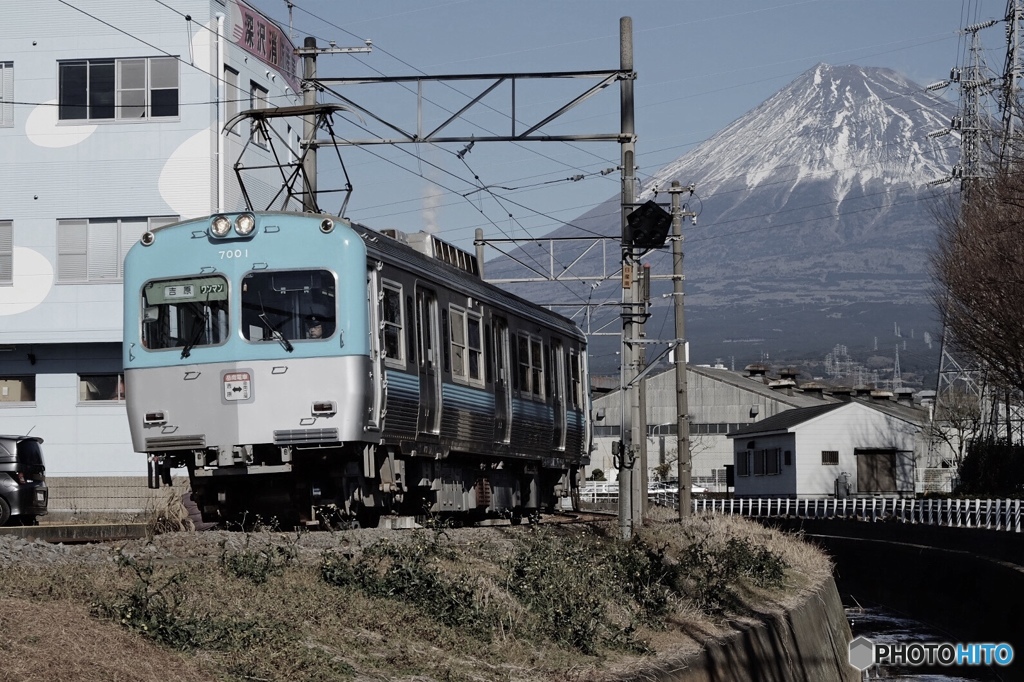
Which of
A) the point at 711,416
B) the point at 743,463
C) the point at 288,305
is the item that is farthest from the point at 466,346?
the point at 711,416

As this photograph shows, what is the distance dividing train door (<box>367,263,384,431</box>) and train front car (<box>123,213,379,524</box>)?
0.39 feet

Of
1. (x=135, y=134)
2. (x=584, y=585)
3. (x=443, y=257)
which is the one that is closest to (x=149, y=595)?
(x=584, y=585)

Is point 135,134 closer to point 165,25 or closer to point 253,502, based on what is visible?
point 165,25

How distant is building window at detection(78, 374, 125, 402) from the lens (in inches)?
1390

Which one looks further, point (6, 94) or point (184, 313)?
point (6, 94)

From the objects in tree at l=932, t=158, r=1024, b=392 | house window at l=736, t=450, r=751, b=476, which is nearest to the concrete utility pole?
tree at l=932, t=158, r=1024, b=392

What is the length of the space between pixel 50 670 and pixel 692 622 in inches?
294

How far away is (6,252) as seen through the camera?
117ft

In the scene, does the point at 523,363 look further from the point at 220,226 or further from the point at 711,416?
the point at 711,416

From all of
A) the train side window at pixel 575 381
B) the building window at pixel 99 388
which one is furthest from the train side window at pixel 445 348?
the building window at pixel 99 388

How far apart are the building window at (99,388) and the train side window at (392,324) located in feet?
66.2

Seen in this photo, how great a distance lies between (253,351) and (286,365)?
42 centimetres

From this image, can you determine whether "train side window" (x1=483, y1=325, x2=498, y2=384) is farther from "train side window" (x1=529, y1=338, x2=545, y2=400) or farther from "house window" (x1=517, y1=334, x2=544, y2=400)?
"train side window" (x1=529, y1=338, x2=545, y2=400)

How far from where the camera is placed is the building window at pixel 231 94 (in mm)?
35781
